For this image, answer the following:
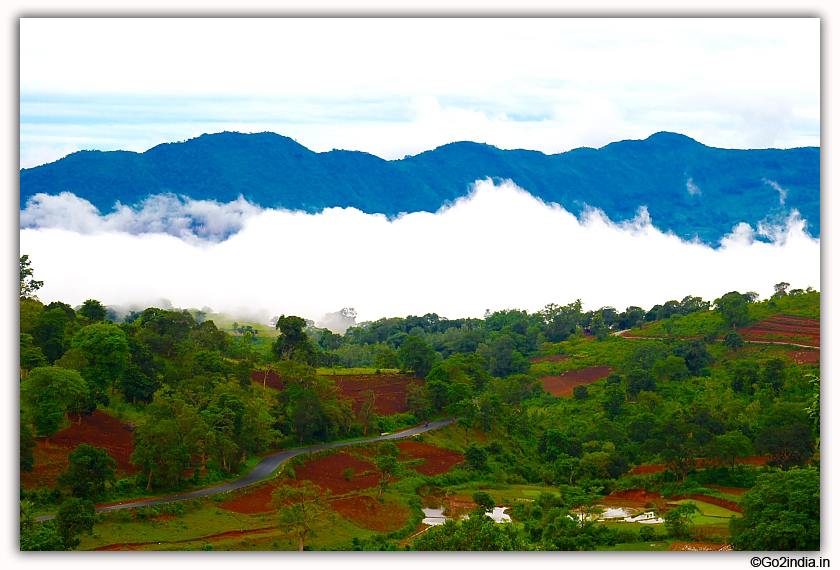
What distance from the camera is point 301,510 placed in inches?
538

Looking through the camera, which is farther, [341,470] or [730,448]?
[730,448]

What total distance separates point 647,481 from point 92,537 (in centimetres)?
1238

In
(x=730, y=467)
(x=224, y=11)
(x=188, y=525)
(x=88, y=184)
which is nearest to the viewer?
(x=224, y=11)

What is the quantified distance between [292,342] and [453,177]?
9.75 m

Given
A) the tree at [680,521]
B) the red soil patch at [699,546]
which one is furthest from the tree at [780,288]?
the red soil patch at [699,546]

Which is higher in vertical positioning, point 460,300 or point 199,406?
point 460,300

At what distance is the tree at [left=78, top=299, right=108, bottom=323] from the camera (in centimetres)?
2184

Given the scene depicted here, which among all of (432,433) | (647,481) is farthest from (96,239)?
(647,481)

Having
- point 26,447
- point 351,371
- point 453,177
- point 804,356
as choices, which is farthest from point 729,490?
point 26,447

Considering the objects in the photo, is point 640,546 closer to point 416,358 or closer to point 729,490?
point 729,490

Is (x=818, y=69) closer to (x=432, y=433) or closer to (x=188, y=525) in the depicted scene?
(x=188, y=525)

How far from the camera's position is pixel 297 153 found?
638 inches

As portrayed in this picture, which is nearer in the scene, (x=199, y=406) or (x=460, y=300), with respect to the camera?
(x=199, y=406)

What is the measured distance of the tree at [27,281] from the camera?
13.7 metres
